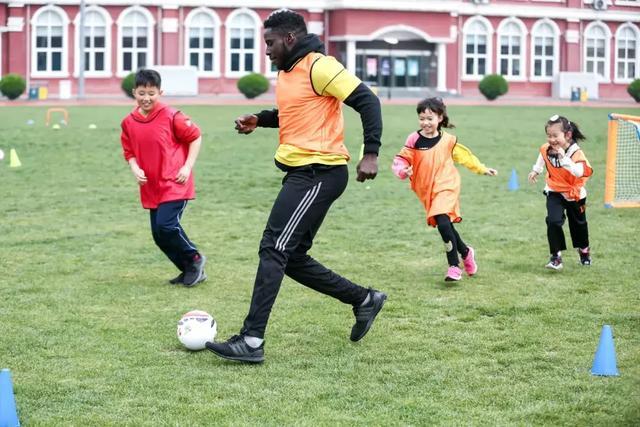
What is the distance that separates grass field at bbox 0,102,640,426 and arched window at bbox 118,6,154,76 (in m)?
41.3

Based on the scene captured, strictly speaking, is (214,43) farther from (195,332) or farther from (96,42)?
(195,332)

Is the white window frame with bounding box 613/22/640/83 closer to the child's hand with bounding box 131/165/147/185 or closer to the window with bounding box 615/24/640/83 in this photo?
the window with bounding box 615/24/640/83

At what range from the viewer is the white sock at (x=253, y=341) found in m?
6.22

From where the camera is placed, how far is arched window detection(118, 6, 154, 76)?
55.1 m

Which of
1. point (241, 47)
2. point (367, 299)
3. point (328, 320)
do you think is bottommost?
point (328, 320)

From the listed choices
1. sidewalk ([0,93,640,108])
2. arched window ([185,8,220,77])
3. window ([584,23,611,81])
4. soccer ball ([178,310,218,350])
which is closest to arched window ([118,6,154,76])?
arched window ([185,8,220,77])

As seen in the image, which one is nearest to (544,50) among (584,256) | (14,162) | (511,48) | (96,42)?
(511,48)

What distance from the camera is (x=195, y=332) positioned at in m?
6.48

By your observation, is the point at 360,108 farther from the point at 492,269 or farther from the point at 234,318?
the point at 492,269

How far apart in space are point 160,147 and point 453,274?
248 cm

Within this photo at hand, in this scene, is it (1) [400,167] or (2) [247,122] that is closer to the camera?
(2) [247,122]

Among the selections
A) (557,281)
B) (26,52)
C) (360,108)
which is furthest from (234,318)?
(26,52)

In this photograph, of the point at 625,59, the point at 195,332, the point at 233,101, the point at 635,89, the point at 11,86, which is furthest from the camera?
the point at 625,59

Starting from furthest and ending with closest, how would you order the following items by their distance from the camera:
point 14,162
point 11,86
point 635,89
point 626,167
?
point 635,89 → point 11,86 → point 14,162 → point 626,167
